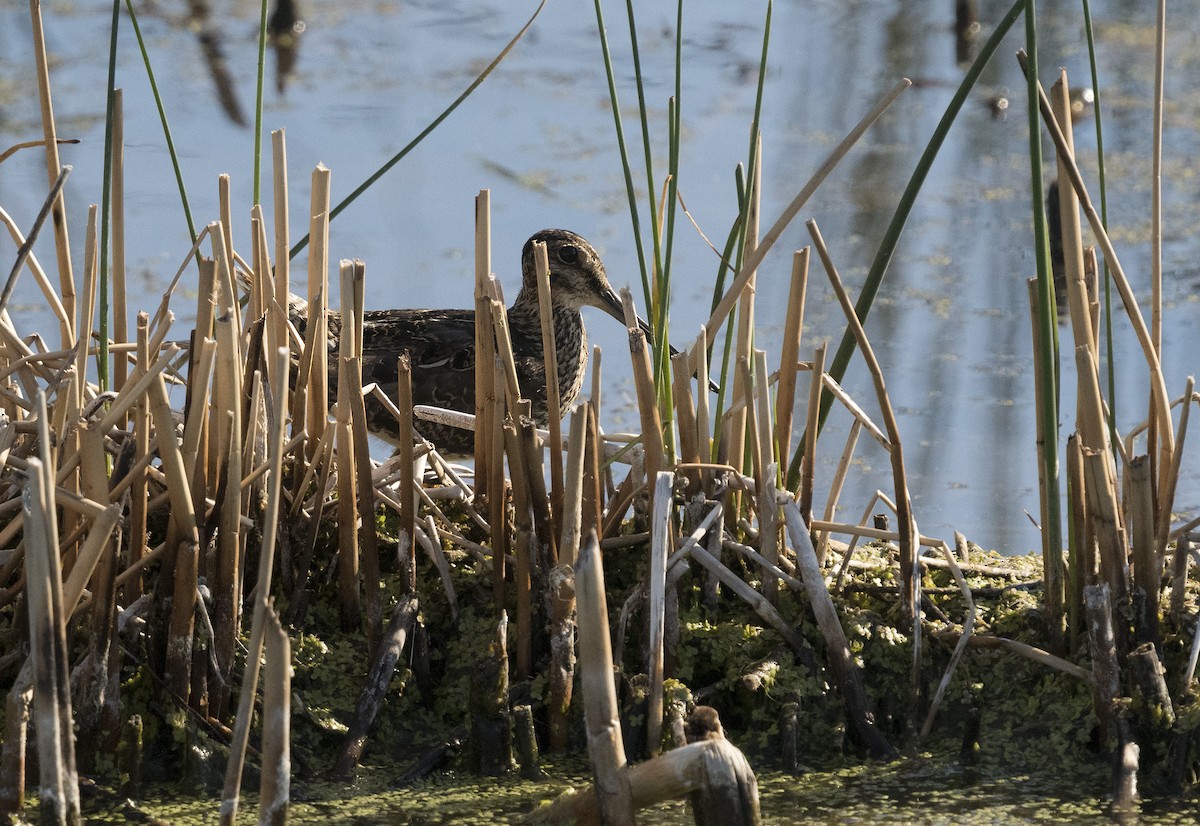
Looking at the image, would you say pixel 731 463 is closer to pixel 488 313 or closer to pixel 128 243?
pixel 488 313

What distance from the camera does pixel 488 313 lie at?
122 inches

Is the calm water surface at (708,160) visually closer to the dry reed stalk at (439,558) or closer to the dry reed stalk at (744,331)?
the dry reed stalk at (744,331)

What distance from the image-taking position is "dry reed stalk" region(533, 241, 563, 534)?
298 cm

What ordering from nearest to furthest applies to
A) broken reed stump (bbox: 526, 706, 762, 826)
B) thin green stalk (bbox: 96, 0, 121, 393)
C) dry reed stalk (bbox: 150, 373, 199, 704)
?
broken reed stump (bbox: 526, 706, 762, 826) → dry reed stalk (bbox: 150, 373, 199, 704) → thin green stalk (bbox: 96, 0, 121, 393)

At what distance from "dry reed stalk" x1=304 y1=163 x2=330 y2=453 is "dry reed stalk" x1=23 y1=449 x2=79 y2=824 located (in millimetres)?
942

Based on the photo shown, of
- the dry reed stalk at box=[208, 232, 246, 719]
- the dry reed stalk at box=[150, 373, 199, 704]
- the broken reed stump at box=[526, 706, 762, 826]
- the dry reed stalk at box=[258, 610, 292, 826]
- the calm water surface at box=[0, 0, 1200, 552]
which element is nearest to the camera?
the dry reed stalk at box=[258, 610, 292, 826]

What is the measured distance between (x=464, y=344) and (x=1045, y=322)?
6.84 feet

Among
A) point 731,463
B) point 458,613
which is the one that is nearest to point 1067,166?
point 731,463

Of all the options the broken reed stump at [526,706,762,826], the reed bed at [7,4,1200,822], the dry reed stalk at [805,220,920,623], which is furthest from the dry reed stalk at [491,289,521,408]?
the broken reed stump at [526,706,762,826]

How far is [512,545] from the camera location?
3.43 m

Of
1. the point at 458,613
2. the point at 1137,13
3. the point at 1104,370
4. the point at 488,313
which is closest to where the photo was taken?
the point at 488,313

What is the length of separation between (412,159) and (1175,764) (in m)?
5.62

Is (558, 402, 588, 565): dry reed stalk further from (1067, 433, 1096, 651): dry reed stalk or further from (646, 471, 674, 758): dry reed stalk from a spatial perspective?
(1067, 433, 1096, 651): dry reed stalk

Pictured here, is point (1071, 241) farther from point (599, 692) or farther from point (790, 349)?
point (599, 692)
